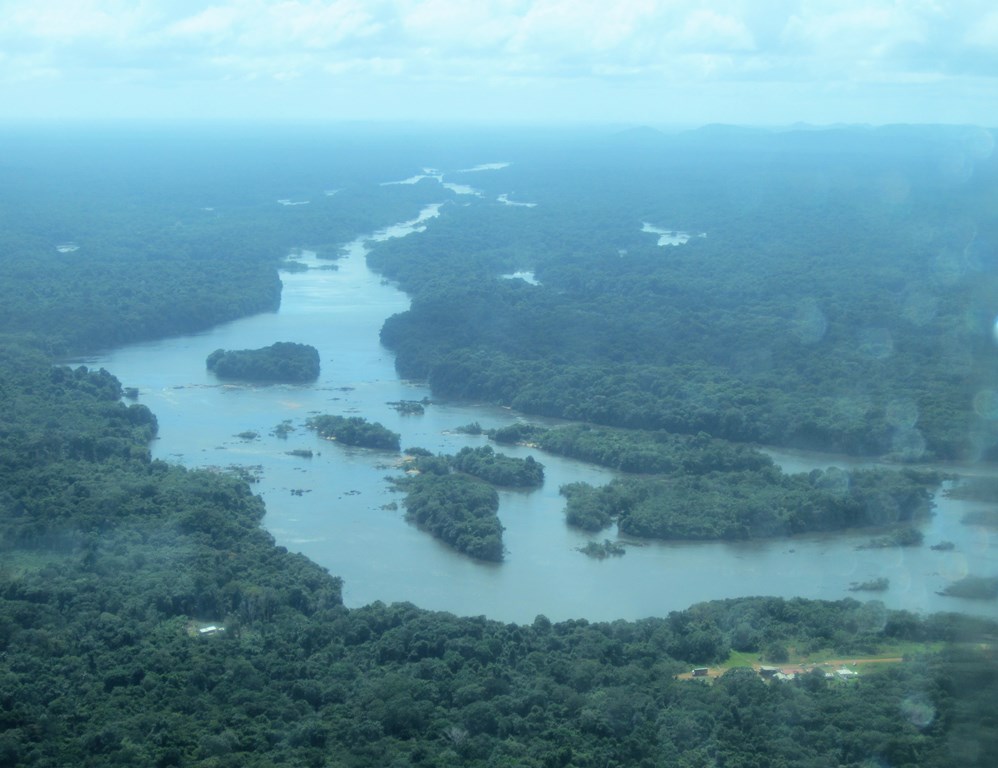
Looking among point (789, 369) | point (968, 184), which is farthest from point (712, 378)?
point (968, 184)

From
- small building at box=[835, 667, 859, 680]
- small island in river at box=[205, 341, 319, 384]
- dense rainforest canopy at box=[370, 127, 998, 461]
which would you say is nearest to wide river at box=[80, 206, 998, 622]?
small island in river at box=[205, 341, 319, 384]

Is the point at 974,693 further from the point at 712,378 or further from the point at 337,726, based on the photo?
the point at 712,378

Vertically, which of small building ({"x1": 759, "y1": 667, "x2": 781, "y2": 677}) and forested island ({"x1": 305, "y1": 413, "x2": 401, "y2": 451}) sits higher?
small building ({"x1": 759, "y1": 667, "x2": 781, "y2": 677})

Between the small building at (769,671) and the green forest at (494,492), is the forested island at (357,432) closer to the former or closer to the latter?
the green forest at (494,492)

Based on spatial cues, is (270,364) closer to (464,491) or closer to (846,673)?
(464,491)

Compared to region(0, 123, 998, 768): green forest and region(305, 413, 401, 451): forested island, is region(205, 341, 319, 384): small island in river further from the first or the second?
region(305, 413, 401, 451): forested island

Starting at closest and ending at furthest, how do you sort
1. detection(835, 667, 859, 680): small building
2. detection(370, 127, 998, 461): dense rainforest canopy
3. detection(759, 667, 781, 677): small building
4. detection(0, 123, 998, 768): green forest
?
detection(0, 123, 998, 768): green forest < detection(835, 667, 859, 680): small building < detection(759, 667, 781, 677): small building < detection(370, 127, 998, 461): dense rainforest canopy

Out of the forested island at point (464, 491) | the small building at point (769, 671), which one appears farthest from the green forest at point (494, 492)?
the small building at point (769, 671)
